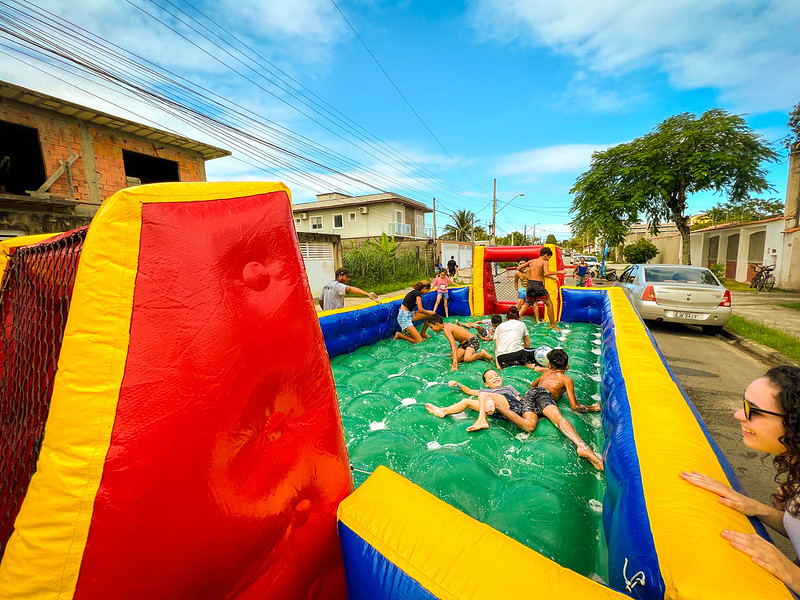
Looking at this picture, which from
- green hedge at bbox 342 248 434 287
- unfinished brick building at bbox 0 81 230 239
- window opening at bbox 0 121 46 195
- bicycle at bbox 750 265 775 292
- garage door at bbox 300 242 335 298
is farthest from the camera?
green hedge at bbox 342 248 434 287

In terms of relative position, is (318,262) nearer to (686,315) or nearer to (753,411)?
(686,315)

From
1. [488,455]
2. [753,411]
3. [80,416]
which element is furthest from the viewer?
[488,455]

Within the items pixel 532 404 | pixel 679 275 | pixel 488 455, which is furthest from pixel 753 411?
pixel 679 275

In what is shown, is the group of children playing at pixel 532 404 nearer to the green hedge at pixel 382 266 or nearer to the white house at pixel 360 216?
the green hedge at pixel 382 266

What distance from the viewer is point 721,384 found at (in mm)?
4566

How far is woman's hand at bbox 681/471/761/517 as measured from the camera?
138cm

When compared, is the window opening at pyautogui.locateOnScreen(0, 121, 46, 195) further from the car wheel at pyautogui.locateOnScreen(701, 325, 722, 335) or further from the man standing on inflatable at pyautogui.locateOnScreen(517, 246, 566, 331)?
the car wheel at pyautogui.locateOnScreen(701, 325, 722, 335)

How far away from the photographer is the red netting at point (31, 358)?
1104 mm

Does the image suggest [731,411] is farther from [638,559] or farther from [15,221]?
[15,221]

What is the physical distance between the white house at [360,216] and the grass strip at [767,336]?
1768 centimetres

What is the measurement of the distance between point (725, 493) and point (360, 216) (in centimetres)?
2260

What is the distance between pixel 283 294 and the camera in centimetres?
138

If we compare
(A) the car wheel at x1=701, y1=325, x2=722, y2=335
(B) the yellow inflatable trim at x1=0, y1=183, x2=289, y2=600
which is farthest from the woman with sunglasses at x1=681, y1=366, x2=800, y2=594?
(A) the car wheel at x1=701, y1=325, x2=722, y2=335

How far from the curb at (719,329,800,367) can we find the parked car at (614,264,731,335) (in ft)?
0.98
